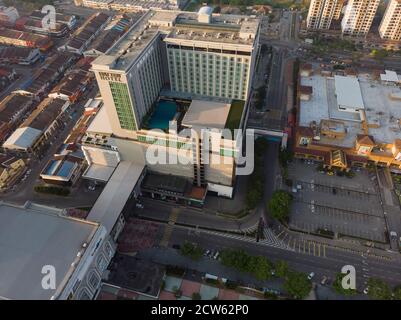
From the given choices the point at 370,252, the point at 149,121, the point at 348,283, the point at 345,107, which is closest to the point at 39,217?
the point at 149,121

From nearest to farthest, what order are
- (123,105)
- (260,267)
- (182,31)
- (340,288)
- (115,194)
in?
(340,288) → (260,267) → (123,105) → (115,194) → (182,31)

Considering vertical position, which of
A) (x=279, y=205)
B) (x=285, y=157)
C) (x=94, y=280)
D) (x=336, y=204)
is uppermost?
(x=94, y=280)

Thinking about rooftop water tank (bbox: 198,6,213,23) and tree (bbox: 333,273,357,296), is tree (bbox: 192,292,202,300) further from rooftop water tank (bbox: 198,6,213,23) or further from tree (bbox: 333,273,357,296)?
rooftop water tank (bbox: 198,6,213,23)

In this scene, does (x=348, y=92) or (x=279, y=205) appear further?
(x=348, y=92)

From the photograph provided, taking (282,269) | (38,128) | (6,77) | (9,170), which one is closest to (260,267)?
(282,269)

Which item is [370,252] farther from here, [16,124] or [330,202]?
[16,124]

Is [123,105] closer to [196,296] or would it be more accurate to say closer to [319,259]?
[196,296]
